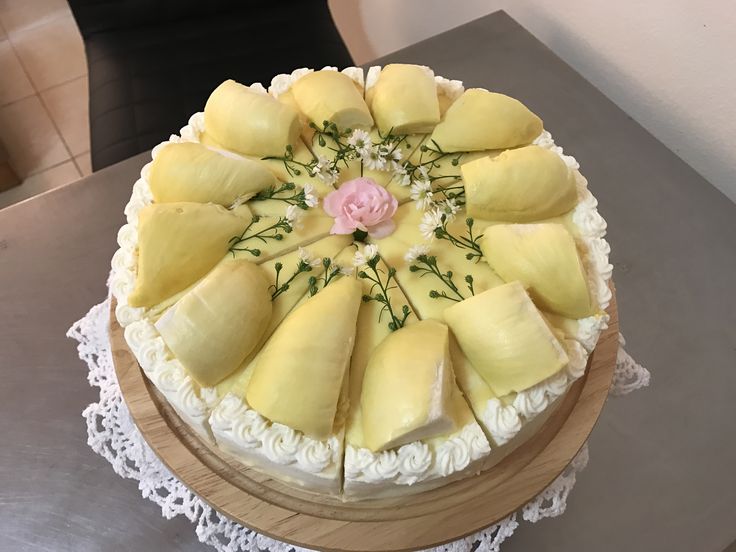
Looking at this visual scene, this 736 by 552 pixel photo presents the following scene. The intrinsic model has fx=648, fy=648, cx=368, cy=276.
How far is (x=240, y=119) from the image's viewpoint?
4.94 ft

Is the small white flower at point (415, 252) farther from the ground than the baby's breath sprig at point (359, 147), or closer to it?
closer to it

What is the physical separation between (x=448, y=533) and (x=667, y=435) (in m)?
0.72

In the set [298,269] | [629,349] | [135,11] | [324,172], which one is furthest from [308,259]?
[135,11]

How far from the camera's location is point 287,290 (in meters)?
1.34

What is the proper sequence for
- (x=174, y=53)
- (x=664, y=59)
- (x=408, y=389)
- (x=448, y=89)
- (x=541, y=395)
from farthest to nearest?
(x=174, y=53), (x=664, y=59), (x=448, y=89), (x=541, y=395), (x=408, y=389)

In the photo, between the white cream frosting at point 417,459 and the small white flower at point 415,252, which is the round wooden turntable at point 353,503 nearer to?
the white cream frosting at point 417,459

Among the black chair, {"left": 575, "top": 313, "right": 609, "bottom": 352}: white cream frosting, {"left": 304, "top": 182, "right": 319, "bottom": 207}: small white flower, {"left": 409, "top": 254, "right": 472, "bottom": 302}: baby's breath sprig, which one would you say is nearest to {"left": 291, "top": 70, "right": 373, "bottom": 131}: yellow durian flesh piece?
{"left": 304, "top": 182, "right": 319, "bottom": 207}: small white flower

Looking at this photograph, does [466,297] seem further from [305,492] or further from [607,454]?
[607,454]

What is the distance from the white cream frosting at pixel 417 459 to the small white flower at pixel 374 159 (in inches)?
24.6

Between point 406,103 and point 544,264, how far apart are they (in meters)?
0.54

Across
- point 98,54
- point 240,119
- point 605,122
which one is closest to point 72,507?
point 240,119

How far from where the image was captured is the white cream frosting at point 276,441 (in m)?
1.18

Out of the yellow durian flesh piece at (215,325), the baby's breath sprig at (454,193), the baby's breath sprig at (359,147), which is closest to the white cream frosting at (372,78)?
the baby's breath sprig at (359,147)

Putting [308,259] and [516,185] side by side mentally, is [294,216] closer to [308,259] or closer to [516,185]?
[308,259]
